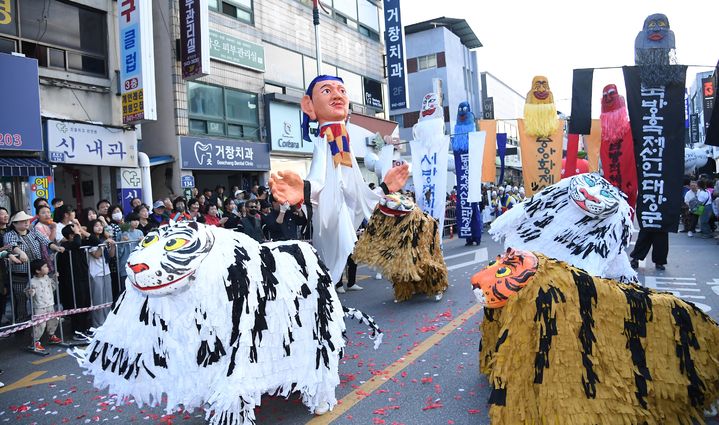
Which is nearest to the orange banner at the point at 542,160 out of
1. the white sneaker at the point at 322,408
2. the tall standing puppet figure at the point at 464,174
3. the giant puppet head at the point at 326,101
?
the tall standing puppet figure at the point at 464,174

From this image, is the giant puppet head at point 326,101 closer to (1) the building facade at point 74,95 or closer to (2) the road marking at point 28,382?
(2) the road marking at point 28,382

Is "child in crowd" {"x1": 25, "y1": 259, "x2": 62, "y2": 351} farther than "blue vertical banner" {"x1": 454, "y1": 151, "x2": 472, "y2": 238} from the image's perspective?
No

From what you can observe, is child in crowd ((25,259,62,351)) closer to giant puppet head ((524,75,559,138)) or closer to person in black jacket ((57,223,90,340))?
person in black jacket ((57,223,90,340))

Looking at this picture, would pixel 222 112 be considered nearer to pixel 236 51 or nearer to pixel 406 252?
pixel 236 51

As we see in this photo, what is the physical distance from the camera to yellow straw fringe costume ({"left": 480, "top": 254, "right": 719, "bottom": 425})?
2.42 meters

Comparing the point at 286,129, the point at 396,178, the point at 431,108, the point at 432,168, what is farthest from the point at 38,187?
the point at 286,129

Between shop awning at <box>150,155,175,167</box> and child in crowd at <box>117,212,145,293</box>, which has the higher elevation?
shop awning at <box>150,155,175,167</box>

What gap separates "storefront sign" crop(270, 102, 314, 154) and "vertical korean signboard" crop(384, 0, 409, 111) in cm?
557

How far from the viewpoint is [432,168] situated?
991 cm

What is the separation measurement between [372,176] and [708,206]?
39.9 feet

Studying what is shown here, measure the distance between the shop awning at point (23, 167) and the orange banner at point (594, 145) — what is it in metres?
8.87

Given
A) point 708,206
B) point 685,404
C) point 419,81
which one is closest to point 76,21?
point 685,404

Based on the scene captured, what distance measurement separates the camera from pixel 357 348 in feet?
15.2

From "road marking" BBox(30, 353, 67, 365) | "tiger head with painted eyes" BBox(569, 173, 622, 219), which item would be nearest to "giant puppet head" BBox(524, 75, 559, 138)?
"tiger head with painted eyes" BBox(569, 173, 622, 219)
